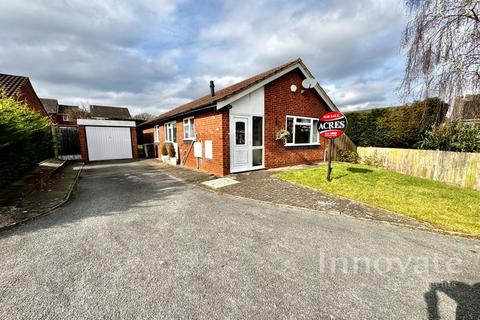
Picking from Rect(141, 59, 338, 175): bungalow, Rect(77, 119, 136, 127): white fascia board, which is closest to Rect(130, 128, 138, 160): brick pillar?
Rect(77, 119, 136, 127): white fascia board

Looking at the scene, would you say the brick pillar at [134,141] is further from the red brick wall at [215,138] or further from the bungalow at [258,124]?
the red brick wall at [215,138]

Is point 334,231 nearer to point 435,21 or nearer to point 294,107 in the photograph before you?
point 435,21

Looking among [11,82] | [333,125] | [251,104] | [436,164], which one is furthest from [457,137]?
[11,82]

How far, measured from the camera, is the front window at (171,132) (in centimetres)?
1322

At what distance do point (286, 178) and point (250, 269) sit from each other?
5.46m

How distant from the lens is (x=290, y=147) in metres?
10.8

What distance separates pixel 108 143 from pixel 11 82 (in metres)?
6.54

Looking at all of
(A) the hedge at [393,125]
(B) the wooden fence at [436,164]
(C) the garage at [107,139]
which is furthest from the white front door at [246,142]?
(C) the garage at [107,139]

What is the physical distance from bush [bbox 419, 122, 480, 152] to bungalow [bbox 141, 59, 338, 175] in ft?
17.1

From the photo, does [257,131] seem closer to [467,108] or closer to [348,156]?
[348,156]

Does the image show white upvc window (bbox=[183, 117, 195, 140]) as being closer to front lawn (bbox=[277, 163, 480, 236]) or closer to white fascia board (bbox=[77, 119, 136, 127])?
front lawn (bbox=[277, 163, 480, 236])

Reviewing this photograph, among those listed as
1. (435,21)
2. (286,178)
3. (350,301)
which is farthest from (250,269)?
(435,21)

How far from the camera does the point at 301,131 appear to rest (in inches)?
449

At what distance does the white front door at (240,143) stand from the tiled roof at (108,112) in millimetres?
37134
